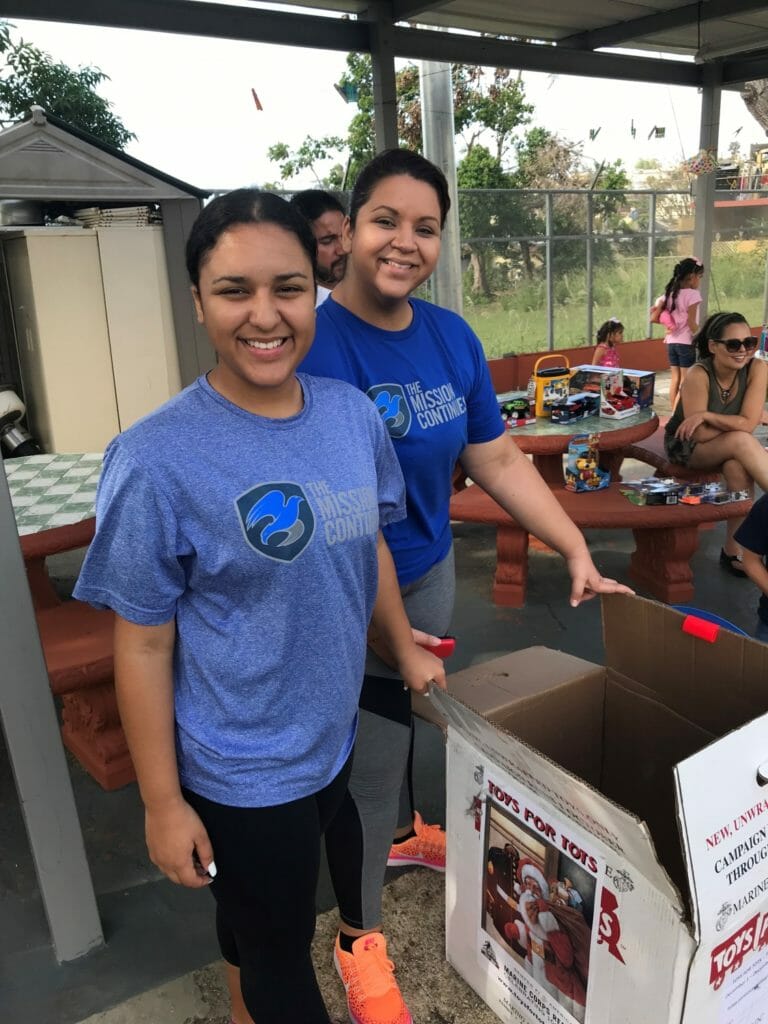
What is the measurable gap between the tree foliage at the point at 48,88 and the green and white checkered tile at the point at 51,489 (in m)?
17.9

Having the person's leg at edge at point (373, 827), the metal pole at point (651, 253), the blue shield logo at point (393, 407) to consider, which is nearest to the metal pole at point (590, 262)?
the metal pole at point (651, 253)

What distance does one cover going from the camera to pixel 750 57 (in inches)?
339

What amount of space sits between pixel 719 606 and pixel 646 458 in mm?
964

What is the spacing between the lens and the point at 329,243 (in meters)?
2.90

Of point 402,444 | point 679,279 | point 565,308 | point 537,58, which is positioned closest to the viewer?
point 402,444

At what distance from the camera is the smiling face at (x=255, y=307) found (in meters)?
1.11

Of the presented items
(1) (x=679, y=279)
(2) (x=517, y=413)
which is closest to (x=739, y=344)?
(2) (x=517, y=413)

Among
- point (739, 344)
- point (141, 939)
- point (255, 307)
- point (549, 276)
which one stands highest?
point (255, 307)

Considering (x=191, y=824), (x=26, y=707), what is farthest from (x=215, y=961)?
(x=191, y=824)

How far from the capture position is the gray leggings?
5.43ft

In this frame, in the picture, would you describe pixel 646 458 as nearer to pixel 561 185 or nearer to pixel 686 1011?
pixel 686 1011

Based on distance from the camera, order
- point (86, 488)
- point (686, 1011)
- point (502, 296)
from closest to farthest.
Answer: point (686, 1011) → point (86, 488) → point (502, 296)

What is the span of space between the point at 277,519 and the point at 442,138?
21.4ft

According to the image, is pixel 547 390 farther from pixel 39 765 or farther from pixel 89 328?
pixel 89 328
